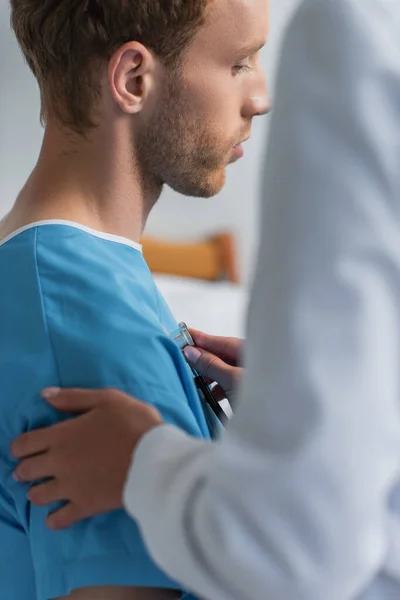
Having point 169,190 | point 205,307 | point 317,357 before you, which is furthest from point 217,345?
point 169,190

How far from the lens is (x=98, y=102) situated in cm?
93

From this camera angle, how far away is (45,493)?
70 cm

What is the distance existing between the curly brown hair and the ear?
14 mm

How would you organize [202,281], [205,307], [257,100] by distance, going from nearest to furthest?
[257,100] < [205,307] < [202,281]

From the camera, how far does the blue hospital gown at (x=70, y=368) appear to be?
0.74m

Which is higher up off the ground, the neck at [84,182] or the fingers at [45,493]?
the neck at [84,182]

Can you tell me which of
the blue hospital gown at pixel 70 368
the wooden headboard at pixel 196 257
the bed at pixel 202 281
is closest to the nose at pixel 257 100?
the blue hospital gown at pixel 70 368

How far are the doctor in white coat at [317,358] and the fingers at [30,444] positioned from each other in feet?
0.76

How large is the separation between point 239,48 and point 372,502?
67 centimetres

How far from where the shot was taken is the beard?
95 cm

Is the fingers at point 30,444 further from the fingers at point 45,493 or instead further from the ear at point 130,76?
the ear at point 130,76

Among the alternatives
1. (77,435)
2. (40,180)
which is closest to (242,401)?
(77,435)

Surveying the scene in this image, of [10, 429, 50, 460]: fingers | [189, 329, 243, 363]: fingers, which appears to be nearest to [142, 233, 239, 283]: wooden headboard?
[189, 329, 243, 363]: fingers

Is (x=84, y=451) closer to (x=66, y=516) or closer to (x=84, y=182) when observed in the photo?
(x=66, y=516)
